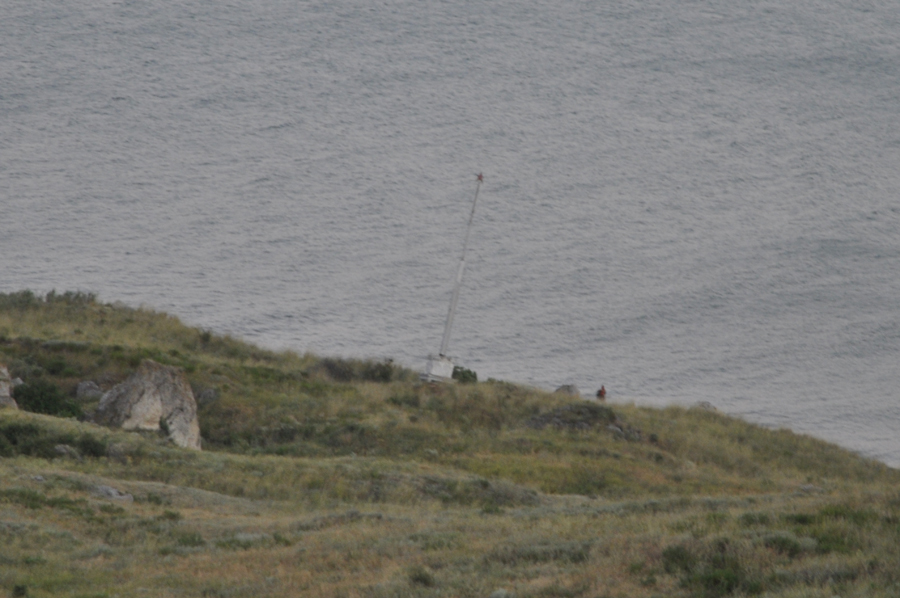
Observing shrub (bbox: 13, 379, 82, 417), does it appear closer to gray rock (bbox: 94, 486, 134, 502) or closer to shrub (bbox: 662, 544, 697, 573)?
gray rock (bbox: 94, 486, 134, 502)

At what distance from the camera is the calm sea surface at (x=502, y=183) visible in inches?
2751

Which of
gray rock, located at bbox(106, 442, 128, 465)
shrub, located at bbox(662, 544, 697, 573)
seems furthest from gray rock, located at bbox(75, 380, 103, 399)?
shrub, located at bbox(662, 544, 697, 573)

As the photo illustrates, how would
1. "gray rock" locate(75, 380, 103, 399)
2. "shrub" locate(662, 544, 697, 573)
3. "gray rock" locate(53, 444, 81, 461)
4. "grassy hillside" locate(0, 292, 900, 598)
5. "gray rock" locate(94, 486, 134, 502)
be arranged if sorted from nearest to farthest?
1. "shrub" locate(662, 544, 697, 573)
2. "grassy hillside" locate(0, 292, 900, 598)
3. "gray rock" locate(94, 486, 134, 502)
4. "gray rock" locate(53, 444, 81, 461)
5. "gray rock" locate(75, 380, 103, 399)

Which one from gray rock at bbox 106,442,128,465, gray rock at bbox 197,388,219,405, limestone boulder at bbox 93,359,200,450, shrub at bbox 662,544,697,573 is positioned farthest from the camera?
gray rock at bbox 197,388,219,405

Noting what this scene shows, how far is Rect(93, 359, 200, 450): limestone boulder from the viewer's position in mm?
27672

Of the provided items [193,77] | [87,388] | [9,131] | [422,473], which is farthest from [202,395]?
[193,77]

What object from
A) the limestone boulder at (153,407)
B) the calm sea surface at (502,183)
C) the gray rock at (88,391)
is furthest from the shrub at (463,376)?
the calm sea surface at (502,183)

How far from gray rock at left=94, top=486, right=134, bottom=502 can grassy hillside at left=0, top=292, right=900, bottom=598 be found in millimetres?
87

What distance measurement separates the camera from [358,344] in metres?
65.0

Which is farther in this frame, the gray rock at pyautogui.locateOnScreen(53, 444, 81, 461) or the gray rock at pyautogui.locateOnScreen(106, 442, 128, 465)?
the gray rock at pyautogui.locateOnScreen(106, 442, 128, 465)

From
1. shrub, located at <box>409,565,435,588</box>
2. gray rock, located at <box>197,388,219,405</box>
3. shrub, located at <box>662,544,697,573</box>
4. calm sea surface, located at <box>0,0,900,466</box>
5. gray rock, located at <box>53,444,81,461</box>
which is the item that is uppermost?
calm sea surface, located at <box>0,0,900,466</box>

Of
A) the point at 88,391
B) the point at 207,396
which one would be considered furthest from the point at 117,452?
the point at 207,396

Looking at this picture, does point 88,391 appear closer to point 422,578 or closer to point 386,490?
point 386,490

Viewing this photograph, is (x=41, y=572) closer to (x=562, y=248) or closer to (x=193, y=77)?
(x=562, y=248)
